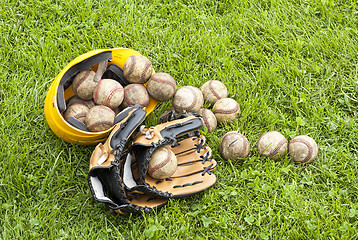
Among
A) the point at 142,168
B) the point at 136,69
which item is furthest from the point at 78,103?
the point at 142,168

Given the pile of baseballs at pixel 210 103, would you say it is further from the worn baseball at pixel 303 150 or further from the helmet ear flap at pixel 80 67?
the helmet ear flap at pixel 80 67

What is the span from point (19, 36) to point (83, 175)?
2.15m

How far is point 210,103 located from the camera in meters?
4.57

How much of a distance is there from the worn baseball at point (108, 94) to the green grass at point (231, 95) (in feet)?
1.52

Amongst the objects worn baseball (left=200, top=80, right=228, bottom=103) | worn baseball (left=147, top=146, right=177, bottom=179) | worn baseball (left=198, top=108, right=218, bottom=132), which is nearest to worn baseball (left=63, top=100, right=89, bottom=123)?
worn baseball (left=147, top=146, right=177, bottom=179)

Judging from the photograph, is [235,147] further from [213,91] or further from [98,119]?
[98,119]

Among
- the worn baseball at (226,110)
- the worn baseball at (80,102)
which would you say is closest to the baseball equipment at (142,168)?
the worn baseball at (226,110)

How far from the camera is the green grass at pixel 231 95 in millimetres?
3713

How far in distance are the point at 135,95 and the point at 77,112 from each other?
590 millimetres

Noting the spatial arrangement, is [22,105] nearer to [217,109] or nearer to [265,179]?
[217,109]

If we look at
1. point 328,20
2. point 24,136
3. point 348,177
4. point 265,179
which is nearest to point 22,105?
point 24,136

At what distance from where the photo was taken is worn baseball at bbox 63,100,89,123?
4.13 metres

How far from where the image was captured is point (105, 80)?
4246mm

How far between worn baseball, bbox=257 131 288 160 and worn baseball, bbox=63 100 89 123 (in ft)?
5.73
